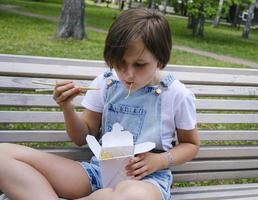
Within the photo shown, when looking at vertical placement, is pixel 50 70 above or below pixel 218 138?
above

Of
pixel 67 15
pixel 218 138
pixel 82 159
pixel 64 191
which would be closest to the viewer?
pixel 64 191

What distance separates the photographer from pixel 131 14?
7.03ft

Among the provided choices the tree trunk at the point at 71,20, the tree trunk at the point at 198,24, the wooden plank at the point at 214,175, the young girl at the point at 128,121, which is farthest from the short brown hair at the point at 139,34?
the tree trunk at the point at 198,24

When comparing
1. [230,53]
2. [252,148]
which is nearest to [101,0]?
[230,53]

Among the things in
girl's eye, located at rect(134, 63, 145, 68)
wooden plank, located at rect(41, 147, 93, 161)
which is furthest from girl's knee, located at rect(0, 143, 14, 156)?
girl's eye, located at rect(134, 63, 145, 68)

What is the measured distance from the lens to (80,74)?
2.56 meters

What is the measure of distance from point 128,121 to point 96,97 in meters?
0.21

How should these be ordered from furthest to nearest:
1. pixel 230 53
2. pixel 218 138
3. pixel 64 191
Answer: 1. pixel 230 53
2. pixel 218 138
3. pixel 64 191

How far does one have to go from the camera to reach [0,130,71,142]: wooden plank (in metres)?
2.50

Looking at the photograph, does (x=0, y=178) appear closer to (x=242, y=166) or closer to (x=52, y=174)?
(x=52, y=174)

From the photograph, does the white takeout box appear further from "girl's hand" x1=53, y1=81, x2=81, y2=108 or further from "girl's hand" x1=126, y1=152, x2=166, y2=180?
"girl's hand" x1=53, y1=81, x2=81, y2=108

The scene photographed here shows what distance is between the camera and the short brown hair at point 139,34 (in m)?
2.07

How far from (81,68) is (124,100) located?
0.37 metres

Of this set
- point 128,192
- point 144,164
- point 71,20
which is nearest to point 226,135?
point 144,164
